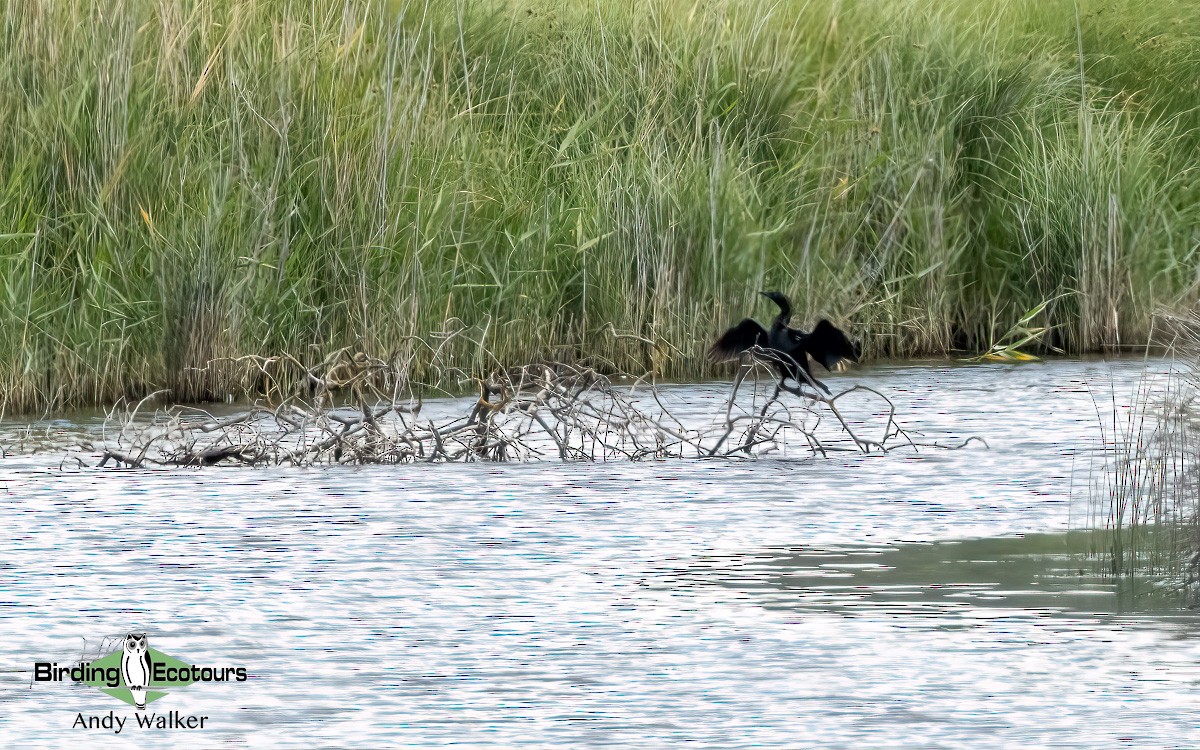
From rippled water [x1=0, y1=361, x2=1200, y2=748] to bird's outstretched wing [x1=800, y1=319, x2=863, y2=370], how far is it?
0.96 metres

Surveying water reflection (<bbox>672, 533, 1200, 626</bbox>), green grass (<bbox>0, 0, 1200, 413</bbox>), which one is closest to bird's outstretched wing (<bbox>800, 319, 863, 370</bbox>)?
green grass (<bbox>0, 0, 1200, 413</bbox>)

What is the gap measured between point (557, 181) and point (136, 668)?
6.94 meters

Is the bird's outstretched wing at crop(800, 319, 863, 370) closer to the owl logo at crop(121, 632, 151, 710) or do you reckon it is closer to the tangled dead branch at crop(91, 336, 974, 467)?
the tangled dead branch at crop(91, 336, 974, 467)

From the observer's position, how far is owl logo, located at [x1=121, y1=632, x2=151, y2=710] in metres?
5.07

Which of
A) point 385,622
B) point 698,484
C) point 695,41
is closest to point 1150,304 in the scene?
point 695,41

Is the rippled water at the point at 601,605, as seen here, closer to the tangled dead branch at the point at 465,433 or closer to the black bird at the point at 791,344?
the tangled dead branch at the point at 465,433

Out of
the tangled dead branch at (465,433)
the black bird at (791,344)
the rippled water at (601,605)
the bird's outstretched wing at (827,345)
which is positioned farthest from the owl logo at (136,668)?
the bird's outstretched wing at (827,345)

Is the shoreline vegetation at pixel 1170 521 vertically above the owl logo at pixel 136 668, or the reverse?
the shoreline vegetation at pixel 1170 521

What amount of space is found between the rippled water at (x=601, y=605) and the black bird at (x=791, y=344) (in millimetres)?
937

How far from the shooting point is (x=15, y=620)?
5.86m

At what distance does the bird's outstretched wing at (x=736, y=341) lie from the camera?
9945 mm

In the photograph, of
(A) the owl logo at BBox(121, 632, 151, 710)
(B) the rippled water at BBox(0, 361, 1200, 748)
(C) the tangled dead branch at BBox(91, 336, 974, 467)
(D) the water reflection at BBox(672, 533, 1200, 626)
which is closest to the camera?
(B) the rippled water at BBox(0, 361, 1200, 748)

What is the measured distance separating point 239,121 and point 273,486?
110 inches

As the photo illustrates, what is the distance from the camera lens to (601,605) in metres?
6.06
